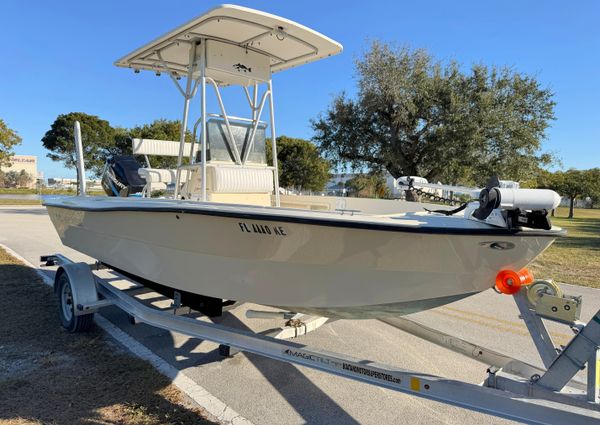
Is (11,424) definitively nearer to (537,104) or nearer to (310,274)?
(310,274)

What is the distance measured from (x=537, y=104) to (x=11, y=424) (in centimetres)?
1758

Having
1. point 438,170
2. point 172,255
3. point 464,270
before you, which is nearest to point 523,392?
point 464,270

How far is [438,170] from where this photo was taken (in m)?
15.2

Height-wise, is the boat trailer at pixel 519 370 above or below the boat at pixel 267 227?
below

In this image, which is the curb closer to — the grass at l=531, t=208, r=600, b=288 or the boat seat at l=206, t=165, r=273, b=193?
the boat seat at l=206, t=165, r=273, b=193

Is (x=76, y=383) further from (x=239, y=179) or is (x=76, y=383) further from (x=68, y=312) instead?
(x=239, y=179)

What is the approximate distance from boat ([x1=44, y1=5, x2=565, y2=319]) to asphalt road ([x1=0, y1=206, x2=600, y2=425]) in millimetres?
610

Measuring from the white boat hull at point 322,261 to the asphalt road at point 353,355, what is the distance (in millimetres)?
731

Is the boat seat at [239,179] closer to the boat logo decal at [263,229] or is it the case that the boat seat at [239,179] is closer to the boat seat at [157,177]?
the boat seat at [157,177]

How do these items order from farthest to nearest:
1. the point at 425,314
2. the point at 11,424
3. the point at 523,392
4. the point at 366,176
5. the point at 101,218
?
the point at 366,176 → the point at 425,314 → the point at 101,218 → the point at 11,424 → the point at 523,392

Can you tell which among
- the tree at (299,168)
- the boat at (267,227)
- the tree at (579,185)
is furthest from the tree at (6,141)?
the tree at (579,185)

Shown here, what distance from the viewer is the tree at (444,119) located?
47.7ft

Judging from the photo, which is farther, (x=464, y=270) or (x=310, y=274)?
(x=310, y=274)

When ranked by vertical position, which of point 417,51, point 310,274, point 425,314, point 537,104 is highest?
point 417,51
